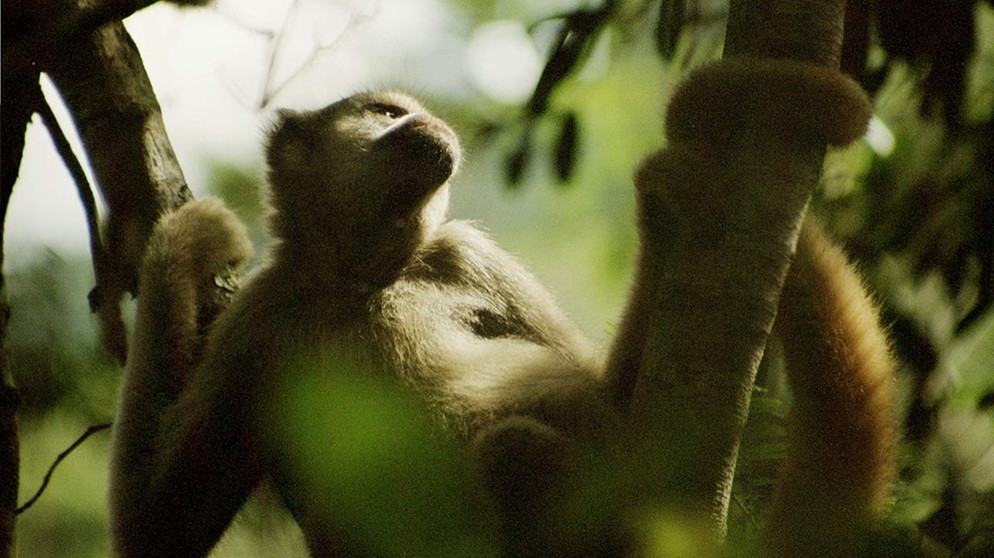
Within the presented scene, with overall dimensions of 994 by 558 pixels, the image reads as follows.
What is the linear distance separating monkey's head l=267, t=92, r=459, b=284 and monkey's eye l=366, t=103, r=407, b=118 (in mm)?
17

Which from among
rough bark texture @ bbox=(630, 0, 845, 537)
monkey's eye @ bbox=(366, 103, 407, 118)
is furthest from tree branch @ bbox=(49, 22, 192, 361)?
rough bark texture @ bbox=(630, 0, 845, 537)

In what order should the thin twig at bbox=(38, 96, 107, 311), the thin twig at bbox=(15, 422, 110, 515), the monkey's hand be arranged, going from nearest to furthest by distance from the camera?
the thin twig at bbox=(15, 422, 110, 515) → the monkey's hand → the thin twig at bbox=(38, 96, 107, 311)

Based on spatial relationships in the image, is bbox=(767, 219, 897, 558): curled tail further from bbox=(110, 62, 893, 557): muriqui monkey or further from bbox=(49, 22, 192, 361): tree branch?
bbox=(49, 22, 192, 361): tree branch

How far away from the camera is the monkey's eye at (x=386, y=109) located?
3.68 m

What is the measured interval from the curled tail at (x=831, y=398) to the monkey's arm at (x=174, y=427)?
1.71 m

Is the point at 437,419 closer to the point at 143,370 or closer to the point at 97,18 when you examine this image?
the point at 143,370

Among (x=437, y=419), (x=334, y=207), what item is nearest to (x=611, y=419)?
(x=437, y=419)

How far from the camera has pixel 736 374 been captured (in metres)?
1.96

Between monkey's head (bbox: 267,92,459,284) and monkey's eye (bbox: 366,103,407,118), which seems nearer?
monkey's head (bbox: 267,92,459,284)

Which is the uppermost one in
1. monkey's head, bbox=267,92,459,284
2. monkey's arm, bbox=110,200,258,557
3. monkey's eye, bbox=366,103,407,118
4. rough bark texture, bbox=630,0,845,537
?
rough bark texture, bbox=630,0,845,537

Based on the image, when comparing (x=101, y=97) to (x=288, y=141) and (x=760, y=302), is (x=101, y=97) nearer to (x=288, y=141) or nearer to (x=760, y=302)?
(x=288, y=141)

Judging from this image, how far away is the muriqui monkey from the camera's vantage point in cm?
263

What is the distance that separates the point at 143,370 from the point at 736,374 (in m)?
2.15

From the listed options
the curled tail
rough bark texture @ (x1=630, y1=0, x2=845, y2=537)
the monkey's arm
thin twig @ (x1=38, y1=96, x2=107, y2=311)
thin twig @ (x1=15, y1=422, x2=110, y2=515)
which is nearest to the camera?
rough bark texture @ (x1=630, y1=0, x2=845, y2=537)
